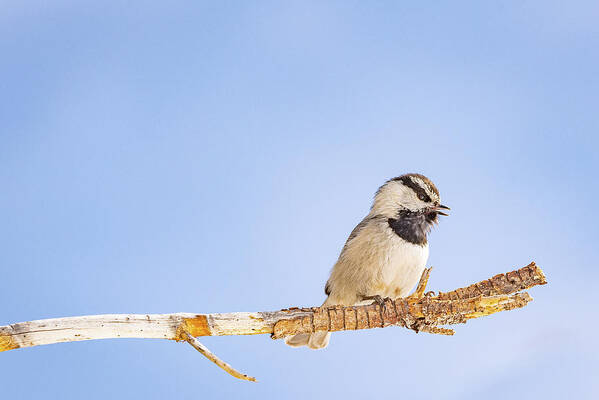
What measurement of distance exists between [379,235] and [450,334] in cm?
120

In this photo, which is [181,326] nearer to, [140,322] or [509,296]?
[140,322]

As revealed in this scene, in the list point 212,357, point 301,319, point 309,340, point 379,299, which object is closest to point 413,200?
→ point 379,299

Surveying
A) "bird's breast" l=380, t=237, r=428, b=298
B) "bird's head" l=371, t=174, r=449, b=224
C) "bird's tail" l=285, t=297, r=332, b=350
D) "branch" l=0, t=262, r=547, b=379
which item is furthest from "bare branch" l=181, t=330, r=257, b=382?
"bird's head" l=371, t=174, r=449, b=224

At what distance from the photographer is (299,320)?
5.14 m

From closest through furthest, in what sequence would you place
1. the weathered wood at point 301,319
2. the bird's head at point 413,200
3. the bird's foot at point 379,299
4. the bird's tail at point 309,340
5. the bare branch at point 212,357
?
the weathered wood at point 301,319 → the bare branch at point 212,357 → the bird's foot at point 379,299 → the bird's tail at point 309,340 → the bird's head at point 413,200

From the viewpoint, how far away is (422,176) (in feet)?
21.5

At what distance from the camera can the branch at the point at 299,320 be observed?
4551 mm

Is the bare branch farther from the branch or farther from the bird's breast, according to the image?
the bird's breast

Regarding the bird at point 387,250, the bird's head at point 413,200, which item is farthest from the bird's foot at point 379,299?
the bird's head at point 413,200

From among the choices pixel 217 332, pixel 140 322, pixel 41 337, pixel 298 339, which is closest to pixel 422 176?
pixel 298 339

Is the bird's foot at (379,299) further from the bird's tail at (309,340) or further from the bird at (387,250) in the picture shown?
the bird's tail at (309,340)

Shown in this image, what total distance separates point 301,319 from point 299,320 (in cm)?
2

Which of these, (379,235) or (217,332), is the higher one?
(379,235)

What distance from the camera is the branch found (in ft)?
14.9
